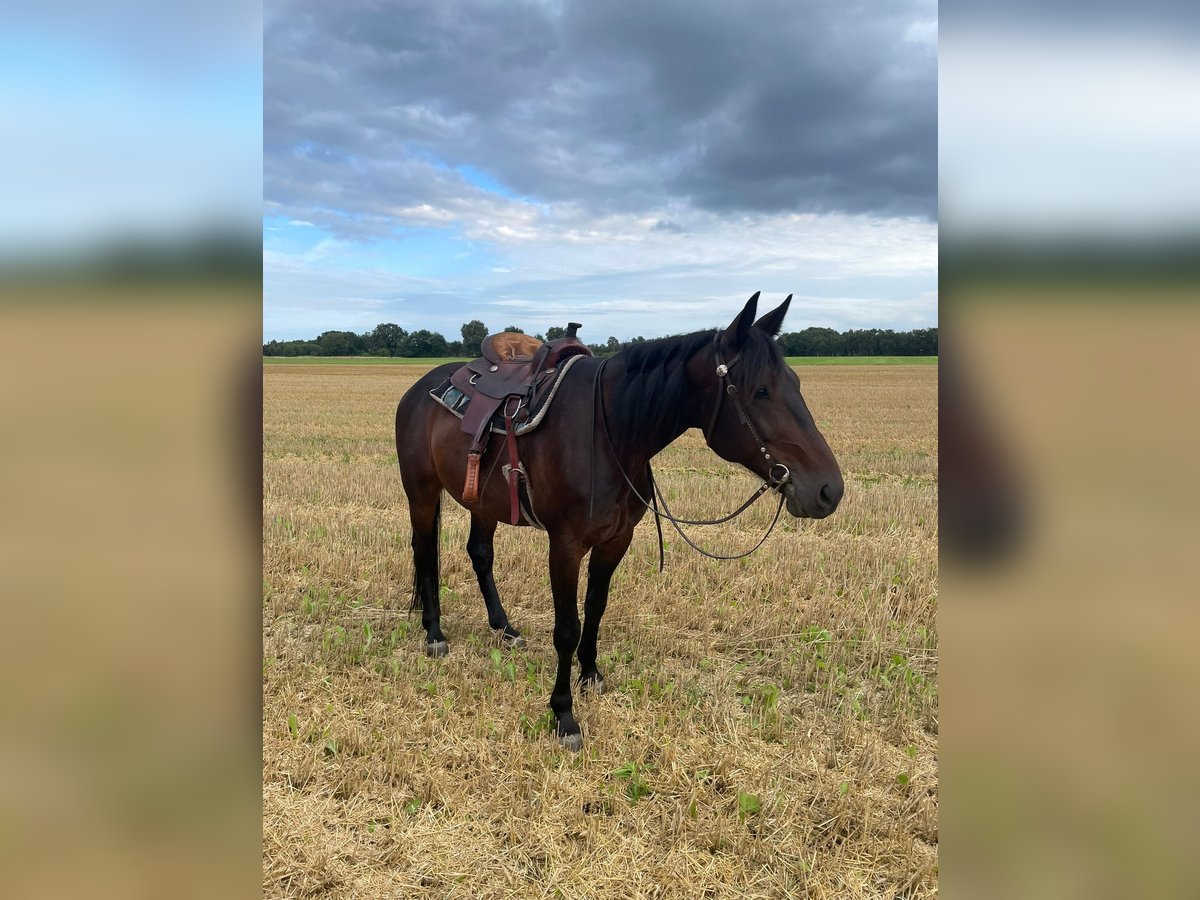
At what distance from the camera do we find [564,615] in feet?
13.1

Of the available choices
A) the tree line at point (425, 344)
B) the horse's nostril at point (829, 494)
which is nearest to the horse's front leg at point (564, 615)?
the horse's nostril at point (829, 494)

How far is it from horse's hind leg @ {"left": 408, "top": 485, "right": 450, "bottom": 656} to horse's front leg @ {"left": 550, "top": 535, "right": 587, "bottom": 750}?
150 centimetres

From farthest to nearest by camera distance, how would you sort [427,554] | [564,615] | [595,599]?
[427,554]
[595,599]
[564,615]

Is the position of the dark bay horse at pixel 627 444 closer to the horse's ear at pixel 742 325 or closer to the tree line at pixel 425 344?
the horse's ear at pixel 742 325

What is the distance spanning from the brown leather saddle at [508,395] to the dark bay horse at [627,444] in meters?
0.09

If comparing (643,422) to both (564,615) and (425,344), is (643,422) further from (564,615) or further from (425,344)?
(425,344)

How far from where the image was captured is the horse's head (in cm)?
332

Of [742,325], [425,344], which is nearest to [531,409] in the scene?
[742,325]

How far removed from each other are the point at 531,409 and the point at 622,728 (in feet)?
6.38

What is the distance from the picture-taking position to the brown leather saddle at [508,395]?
166 inches
